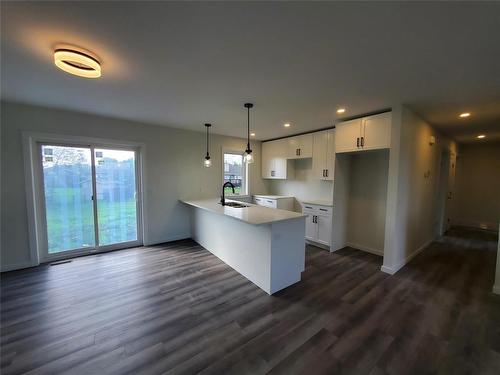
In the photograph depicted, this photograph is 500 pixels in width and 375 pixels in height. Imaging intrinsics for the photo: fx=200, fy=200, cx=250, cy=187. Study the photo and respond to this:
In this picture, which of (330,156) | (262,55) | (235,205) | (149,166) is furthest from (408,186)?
(149,166)

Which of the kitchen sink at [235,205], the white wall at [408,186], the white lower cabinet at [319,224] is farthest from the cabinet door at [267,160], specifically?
the white wall at [408,186]

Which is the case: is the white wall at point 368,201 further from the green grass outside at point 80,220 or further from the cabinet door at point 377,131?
the green grass outside at point 80,220

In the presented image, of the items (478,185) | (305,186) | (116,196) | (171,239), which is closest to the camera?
(116,196)

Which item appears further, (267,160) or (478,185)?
(478,185)

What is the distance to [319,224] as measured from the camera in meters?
4.18

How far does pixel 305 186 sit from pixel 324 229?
1332 mm

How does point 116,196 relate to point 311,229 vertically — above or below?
above

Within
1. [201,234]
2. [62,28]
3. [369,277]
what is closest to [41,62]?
[62,28]

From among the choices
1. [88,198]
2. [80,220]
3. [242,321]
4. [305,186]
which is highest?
[305,186]

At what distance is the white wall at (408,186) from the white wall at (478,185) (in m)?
3.17

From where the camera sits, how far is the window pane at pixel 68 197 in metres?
3.44

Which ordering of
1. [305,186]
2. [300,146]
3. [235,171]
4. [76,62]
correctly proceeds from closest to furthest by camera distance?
[76,62], [300,146], [305,186], [235,171]

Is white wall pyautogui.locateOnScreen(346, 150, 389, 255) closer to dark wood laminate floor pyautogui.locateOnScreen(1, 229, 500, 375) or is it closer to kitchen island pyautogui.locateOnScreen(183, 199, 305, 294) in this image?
dark wood laminate floor pyautogui.locateOnScreen(1, 229, 500, 375)

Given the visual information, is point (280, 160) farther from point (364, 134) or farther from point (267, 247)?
point (267, 247)
